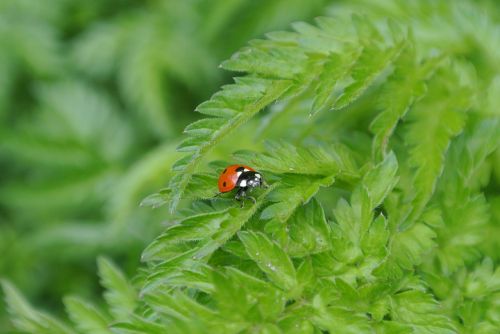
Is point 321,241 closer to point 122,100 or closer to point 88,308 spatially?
point 88,308

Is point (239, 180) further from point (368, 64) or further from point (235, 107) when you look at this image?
point (368, 64)

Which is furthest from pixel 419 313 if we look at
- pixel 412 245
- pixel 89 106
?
pixel 89 106

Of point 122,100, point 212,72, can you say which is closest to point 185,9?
point 212,72

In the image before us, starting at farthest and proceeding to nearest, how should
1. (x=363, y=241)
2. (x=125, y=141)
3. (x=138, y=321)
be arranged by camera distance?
(x=125, y=141)
(x=363, y=241)
(x=138, y=321)

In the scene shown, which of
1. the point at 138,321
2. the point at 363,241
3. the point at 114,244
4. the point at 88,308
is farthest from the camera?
the point at 114,244

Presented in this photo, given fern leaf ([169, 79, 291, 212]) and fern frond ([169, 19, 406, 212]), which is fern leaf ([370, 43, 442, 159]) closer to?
fern frond ([169, 19, 406, 212])

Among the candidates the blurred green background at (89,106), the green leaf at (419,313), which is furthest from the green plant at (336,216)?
the blurred green background at (89,106)

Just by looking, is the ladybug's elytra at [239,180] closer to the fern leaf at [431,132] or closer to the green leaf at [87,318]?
the fern leaf at [431,132]
